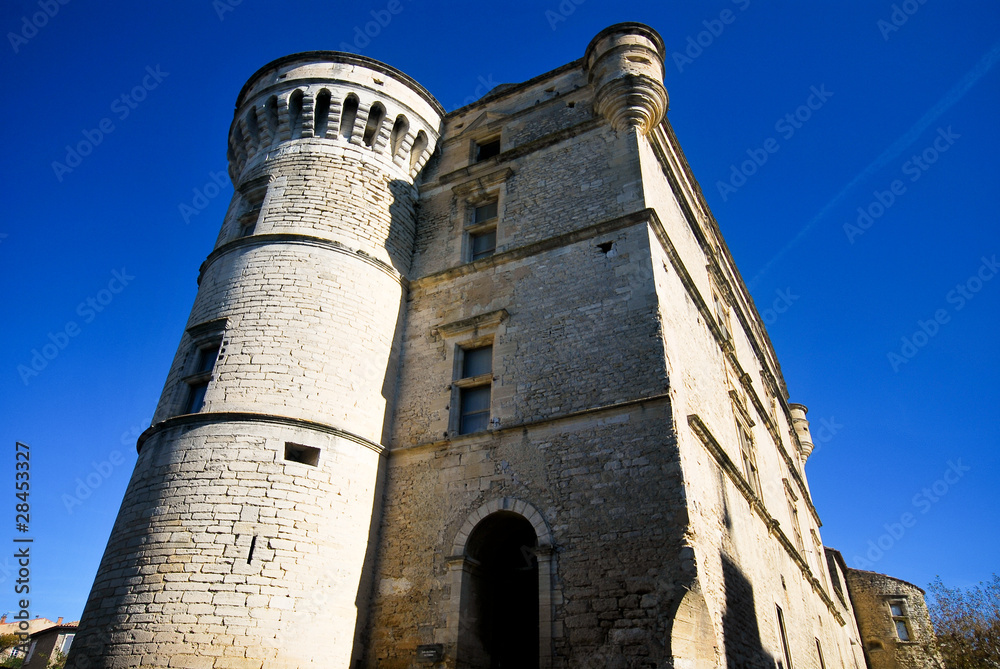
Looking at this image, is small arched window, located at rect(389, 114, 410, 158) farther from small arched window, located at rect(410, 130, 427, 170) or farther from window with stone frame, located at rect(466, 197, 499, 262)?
window with stone frame, located at rect(466, 197, 499, 262)

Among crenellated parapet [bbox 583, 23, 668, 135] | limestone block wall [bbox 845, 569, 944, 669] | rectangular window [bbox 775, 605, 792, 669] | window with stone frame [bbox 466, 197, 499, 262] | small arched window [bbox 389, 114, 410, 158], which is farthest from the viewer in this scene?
limestone block wall [bbox 845, 569, 944, 669]

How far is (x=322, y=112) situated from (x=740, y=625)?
1260 centimetres

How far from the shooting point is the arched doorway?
29.7 ft

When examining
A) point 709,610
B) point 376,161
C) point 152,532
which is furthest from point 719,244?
point 152,532

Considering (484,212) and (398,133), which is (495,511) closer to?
(484,212)

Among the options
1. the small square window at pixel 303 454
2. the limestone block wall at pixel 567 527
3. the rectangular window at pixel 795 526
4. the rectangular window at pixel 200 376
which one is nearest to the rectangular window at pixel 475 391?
the limestone block wall at pixel 567 527

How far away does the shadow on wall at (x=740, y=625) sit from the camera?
8.69 metres

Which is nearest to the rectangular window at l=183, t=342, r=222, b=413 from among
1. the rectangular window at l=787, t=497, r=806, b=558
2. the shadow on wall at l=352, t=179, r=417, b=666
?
the shadow on wall at l=352, t=179, r=417, b=666

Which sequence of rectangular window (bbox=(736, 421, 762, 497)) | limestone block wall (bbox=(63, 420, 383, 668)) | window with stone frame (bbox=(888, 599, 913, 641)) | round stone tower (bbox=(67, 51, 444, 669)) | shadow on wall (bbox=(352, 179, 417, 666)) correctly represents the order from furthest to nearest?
window with stone frame (bbox=(888, 599, 913, 641)), rectangular window (bbox=(736, 421, 762, 497)), shadow on wall (bbox=(352, 179, 417, 666)), round stone tower (bbox=(67, 51, 444, 669)), limestone block wall (bbox=(63, 420, 383, 668))

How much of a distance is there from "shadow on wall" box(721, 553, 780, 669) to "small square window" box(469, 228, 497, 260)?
23.3ft

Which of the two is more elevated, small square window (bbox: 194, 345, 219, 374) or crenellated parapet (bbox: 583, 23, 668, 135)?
crenellated parapet (bbox: 583, 23, 668, 135)

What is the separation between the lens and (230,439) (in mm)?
9430

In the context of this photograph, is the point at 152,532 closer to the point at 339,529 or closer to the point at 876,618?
the point at 339,529

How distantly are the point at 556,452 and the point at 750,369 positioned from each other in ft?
38.7
